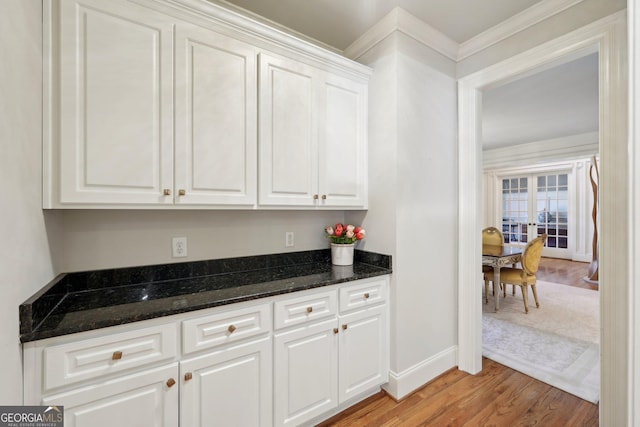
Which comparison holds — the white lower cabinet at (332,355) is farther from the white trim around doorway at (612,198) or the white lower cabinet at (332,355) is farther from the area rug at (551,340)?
the area rug at (551,340)

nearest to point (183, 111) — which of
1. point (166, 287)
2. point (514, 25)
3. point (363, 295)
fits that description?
point (166, 287)

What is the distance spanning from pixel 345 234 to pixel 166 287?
1250 mm

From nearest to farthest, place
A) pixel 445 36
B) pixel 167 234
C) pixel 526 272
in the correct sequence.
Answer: pixel 167 234, pixel 445 36, pixel 526 272

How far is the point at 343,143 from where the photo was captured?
2074 millimetres

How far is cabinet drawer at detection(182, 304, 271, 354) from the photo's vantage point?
1.29 m

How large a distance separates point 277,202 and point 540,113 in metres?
4.59

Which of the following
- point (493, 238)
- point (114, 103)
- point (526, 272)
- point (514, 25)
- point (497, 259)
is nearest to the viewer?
point (114, 103)

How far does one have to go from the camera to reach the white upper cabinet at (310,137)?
1730 millimetres

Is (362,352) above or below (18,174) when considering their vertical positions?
below

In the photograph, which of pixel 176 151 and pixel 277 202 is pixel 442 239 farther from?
pixel 176 151

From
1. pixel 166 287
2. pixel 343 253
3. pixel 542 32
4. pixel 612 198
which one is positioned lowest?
pixel 166 287

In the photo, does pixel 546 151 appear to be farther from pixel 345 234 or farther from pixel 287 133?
pixel 287 133

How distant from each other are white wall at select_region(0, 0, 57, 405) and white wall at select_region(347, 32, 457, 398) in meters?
1.88

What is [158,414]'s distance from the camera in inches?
48.1
